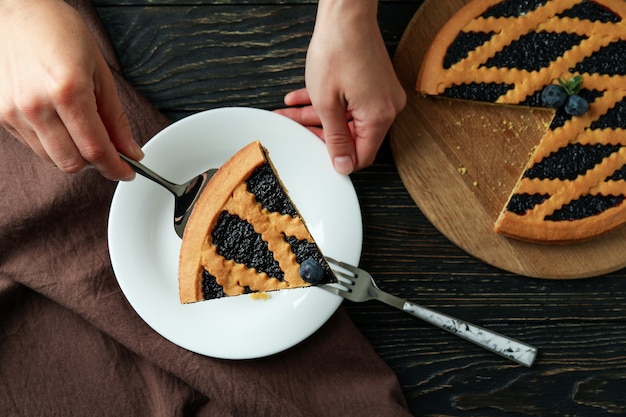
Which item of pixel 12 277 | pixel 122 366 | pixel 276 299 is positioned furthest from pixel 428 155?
pixel 12 277

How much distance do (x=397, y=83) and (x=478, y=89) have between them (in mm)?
377

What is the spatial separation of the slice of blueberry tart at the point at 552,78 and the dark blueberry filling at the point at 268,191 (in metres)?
0.66

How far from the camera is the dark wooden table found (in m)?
2.46

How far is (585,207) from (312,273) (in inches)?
41.3

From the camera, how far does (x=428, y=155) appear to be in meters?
2.42

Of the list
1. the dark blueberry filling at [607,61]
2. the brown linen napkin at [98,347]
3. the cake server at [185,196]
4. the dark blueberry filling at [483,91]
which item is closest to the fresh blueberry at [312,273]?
the brown linen napkin at [98,347]

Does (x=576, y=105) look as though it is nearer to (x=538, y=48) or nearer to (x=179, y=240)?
(x=538, y=48)

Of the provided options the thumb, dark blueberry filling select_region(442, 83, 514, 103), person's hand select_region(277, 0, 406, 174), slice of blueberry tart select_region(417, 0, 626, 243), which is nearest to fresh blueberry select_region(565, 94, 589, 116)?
slice of blueberry tart select_region(417, 0, 626, 243)

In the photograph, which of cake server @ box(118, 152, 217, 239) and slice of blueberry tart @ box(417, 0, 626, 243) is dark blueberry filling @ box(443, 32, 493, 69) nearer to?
slice of blueberry tart @ box(417, 0, 626, 243)

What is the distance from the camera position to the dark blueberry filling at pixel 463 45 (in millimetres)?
2406

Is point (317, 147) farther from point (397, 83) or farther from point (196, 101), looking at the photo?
point (196, 101)

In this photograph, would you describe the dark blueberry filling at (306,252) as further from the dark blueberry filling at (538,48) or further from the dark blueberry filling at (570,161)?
the dark blueberry filling at (538,48)

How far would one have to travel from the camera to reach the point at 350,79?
2143 mm

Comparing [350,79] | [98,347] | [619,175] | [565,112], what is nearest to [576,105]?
[565,112]
